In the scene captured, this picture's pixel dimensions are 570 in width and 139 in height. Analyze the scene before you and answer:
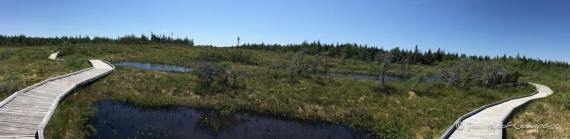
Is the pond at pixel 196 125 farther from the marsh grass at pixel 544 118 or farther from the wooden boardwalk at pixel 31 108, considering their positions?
the marsh grass at pixel 544 118

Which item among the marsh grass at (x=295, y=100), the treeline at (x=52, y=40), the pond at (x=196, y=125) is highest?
the treeline at (x=52, y=40)

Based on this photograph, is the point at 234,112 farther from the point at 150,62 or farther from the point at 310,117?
the point at 150,62

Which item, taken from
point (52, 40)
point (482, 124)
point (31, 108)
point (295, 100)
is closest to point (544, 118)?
point (482, 124)

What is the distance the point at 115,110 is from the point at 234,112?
9648mm

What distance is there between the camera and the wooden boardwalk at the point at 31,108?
1394 centimetres

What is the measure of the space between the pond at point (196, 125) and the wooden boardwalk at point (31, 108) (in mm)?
2773

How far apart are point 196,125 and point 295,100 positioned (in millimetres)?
10398

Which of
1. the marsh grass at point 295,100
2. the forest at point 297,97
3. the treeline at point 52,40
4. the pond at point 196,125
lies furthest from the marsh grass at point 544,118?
the treeline at point 52,40

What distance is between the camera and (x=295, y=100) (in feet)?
87.0

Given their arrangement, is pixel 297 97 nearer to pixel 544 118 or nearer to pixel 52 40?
pixel 544 118

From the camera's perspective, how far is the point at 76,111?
64.2ft

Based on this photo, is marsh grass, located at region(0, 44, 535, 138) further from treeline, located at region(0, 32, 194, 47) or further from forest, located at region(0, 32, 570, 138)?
treeline, located at region(0, 32, 194, 47)

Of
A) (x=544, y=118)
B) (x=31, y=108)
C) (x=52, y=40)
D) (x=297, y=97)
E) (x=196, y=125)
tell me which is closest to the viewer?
(x=31, y=108)

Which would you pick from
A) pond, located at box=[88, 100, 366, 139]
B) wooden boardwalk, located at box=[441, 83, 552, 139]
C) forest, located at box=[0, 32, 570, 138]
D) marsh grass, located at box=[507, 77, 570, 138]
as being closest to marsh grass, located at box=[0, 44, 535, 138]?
forest, located at box=[0, 32, 570, 138]
